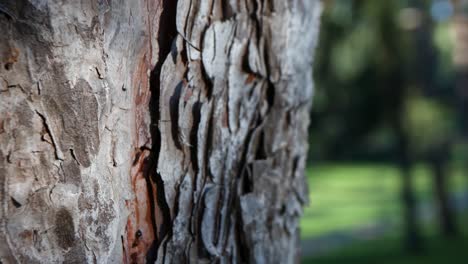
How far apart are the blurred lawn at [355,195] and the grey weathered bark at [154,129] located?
23.1 ft

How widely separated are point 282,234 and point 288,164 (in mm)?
140

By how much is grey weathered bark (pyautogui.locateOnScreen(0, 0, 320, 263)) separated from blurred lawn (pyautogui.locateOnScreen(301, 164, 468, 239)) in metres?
7.05

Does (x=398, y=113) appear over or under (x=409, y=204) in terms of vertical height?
over

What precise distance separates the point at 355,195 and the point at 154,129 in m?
12.9

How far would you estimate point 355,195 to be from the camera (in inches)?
536

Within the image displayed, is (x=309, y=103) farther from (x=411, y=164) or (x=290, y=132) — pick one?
(x=411, y=164)


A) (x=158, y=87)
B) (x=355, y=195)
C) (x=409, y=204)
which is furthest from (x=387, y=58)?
(x=355, y=195)

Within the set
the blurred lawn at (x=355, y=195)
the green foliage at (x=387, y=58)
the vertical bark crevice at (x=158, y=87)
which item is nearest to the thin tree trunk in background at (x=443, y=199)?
the blurred lawn at (x=355, y=195)

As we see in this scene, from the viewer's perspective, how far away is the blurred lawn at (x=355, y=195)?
10211 millimetres

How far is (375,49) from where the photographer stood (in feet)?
24.5

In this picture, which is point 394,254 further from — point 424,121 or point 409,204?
point 424,121

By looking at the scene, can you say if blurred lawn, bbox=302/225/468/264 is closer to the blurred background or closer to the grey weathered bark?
the blurred background

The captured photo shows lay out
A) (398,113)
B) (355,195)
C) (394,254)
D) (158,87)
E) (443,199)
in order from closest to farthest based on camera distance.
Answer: (158,87) < (398,113) < (394,254) < (443,199) < (355,195)

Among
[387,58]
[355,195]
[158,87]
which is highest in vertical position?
[158,87]
